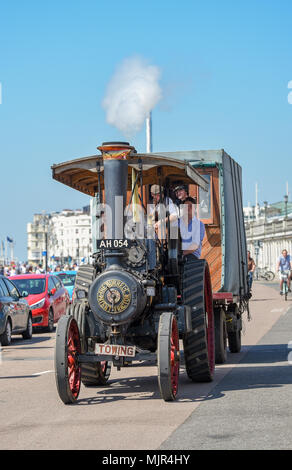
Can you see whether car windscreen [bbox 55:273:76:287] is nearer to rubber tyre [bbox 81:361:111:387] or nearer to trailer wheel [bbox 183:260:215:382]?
rubber tyre [bbox 81:361:111:387]

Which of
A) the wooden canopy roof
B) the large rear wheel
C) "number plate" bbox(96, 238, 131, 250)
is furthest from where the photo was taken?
the large rear wheel

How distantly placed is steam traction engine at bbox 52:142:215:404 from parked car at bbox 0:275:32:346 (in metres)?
8.51

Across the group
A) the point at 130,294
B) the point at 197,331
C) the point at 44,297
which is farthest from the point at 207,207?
the point at 44,297

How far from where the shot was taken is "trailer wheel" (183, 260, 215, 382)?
10898 millimetres

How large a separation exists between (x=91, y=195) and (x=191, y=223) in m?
1.41

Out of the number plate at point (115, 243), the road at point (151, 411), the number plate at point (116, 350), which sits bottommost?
the road at point (151, 411)

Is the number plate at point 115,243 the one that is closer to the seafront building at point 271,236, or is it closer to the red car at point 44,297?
the red car at point 44,297

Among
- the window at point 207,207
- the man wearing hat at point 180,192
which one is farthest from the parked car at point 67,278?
the man wearing hat at point 180,192

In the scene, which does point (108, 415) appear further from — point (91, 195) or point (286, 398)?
point (91, 195)

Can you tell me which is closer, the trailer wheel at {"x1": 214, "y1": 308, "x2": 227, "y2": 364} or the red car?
the trailer wheel at {"x1": 214, "y1": 308, "x2": 227, "y2": 364}

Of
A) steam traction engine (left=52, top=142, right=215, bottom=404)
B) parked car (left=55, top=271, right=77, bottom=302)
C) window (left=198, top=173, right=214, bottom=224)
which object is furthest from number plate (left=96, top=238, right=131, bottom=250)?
parked car (left=55, top=271, right=77, bottom=302)

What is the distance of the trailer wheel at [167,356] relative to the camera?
950cm

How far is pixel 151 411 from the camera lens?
916cm
